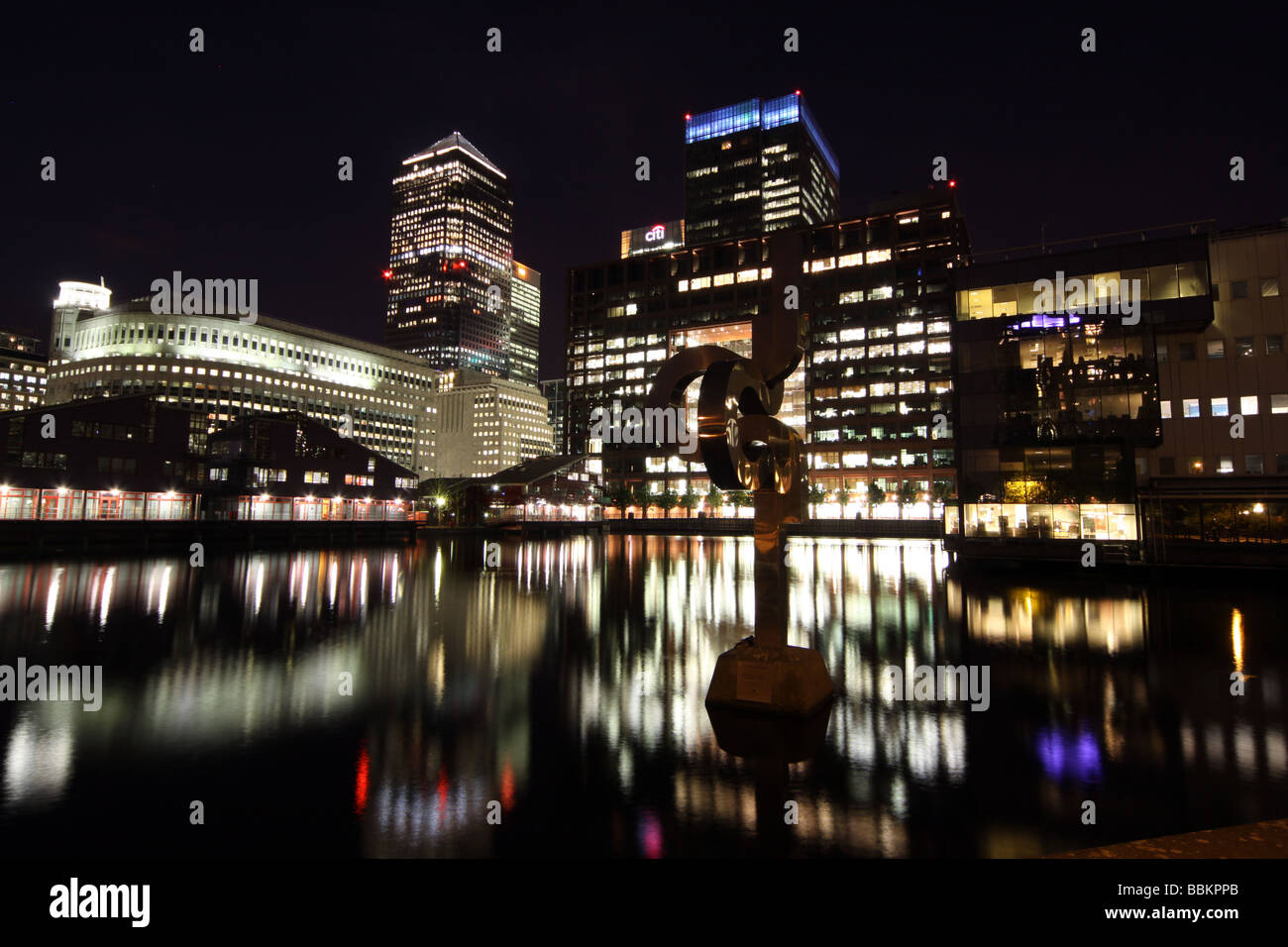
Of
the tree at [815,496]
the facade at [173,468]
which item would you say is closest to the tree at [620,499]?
the tree at [815,496]

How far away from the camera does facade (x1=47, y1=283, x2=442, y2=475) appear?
13012 centimetres

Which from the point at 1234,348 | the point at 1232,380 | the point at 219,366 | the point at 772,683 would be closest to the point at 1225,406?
the point at 1232,380

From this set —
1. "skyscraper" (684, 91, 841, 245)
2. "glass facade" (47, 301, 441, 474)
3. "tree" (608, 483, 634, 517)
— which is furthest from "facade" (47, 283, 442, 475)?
"skyscraper" (684, 91, 841, 245)

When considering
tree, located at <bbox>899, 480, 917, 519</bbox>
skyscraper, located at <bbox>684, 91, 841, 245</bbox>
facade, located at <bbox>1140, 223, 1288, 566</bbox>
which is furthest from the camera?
skyscraper, located at <bbox>684, 91, 841, 245</bbox>

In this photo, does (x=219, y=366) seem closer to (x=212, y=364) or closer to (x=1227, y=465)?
(x=212, y=364)

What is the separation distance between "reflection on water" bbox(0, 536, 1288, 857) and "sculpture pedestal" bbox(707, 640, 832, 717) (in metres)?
0.66

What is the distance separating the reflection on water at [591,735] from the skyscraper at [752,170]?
17856 centimetres

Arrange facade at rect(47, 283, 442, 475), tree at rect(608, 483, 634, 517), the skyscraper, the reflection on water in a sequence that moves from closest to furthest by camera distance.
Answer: the reflection on water < tree at rect(608, 483, 634, 517) < facade at rect(47, 283, 442, 475) < the skyscraper

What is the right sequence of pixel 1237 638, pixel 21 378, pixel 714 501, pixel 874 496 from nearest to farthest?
pixel 1237 638
pixel 874 496
pixel 714 501
pixel 21 378

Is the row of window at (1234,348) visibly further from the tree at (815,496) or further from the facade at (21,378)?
the facade at (21,378)

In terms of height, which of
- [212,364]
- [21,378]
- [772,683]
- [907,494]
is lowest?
[772,683]

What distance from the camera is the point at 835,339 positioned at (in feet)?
399

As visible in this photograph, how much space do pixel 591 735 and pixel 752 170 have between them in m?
199

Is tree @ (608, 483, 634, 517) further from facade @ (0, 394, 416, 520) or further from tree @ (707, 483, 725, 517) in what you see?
facade @ (0, 394, 416, 520)
